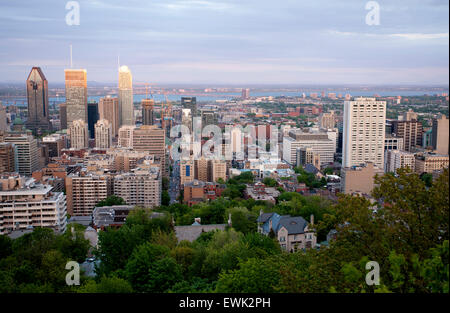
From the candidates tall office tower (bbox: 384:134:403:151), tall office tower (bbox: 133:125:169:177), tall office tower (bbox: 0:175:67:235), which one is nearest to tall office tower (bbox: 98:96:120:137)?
tall office tower (bbox: 133:125:169:177)

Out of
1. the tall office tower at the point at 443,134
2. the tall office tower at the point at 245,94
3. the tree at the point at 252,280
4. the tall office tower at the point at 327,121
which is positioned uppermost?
the tall office tower at the point at 245,94

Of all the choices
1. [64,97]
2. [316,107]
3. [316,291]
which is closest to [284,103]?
[316,107]

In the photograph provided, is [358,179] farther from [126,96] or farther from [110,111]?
[110,111]

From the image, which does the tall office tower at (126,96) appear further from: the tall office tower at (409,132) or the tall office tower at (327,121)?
the tall office tower at (409,132)

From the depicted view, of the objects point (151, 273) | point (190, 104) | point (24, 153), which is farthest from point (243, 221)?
point (190, 104)

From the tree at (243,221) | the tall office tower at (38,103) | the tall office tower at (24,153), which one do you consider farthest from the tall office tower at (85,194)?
the tall office tower at (38,103)
